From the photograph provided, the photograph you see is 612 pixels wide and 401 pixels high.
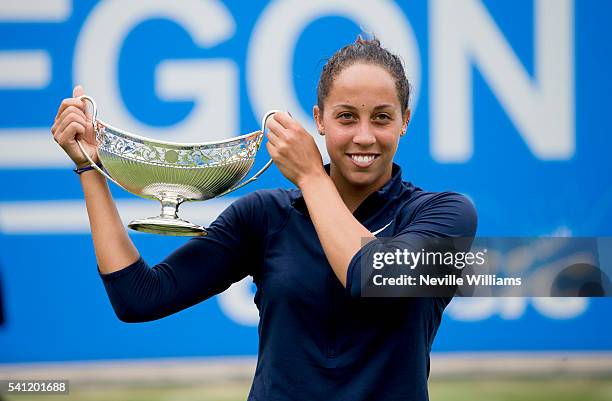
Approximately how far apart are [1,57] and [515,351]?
2058mm

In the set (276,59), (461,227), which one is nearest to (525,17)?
(276,59)

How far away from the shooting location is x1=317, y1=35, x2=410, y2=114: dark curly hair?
1.53 m

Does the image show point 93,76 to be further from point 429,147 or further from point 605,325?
point 605,325

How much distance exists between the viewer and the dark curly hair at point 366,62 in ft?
5.00

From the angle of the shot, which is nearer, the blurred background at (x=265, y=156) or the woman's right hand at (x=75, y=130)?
the woman's right hand at (x=75, y=130)

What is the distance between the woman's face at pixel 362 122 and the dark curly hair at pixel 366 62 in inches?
0.6

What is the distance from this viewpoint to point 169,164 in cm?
153

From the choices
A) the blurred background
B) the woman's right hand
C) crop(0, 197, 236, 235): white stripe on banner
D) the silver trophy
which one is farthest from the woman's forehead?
crop(0, 197, 236, 235): white stripe on banner

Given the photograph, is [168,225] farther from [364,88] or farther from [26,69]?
[26,69]

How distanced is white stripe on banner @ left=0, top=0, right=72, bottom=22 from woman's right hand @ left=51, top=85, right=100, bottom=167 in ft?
6.15

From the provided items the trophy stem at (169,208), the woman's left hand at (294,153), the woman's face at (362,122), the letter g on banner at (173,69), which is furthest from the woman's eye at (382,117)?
the letter g on banner at (173,69)

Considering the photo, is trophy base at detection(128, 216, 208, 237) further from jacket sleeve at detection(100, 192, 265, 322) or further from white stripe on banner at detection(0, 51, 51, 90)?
white stripe on banner at detection(0, 51, 51, 90)

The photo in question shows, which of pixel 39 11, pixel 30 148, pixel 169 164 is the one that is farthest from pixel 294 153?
pixel 39 11

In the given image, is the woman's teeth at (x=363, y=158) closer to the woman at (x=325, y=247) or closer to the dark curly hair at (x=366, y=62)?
the woman at (x=325, y=247)
